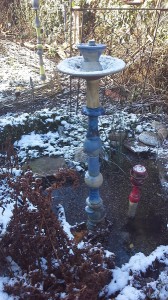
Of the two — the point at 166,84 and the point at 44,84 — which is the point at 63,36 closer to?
the point at 44,84

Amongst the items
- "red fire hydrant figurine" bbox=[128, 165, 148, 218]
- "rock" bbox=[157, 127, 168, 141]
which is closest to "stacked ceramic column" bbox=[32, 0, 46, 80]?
"rock" bbox=[157, 127, 168, 141]

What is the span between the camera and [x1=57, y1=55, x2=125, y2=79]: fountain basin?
1.65m

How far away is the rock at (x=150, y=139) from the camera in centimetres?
326

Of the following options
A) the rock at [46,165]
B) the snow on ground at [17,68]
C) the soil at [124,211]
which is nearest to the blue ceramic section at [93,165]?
the soil at [124,211]

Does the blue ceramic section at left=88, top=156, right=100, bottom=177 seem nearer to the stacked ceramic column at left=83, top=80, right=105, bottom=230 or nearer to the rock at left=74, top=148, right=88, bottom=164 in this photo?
the stacked ceramic column at left=83, top=80, right=105, bottom=230

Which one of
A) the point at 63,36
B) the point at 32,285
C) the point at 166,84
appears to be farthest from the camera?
the point at 63,36

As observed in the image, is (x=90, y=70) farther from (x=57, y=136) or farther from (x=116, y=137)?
(x=57, y=136)

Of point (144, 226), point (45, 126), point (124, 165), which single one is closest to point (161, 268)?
point (144, 226)

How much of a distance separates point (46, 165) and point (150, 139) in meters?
1.24

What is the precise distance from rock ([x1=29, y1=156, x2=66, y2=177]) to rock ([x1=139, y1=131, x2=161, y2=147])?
0.97 m

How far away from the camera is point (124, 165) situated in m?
3.06

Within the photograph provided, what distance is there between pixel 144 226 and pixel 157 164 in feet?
2.80

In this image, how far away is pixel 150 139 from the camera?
10.8ft

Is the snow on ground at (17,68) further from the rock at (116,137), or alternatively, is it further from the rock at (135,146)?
the rock at (135,146)
